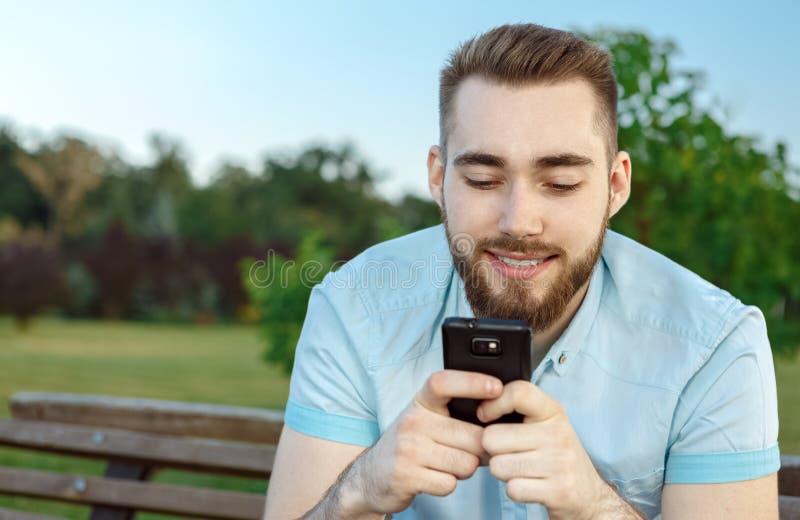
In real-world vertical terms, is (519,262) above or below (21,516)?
above

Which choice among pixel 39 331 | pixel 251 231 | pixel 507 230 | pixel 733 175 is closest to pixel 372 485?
pixel 507 230

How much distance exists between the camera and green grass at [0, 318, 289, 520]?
8297mm

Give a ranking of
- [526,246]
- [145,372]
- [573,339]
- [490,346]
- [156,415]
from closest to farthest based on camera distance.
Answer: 1. [490,346]
2. [526,246]
3. [573,339]
4. [156,415]
5. [145,372]

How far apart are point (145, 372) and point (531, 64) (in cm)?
1418

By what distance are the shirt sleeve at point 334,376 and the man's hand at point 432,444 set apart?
0.43 m

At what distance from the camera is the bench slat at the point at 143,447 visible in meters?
3.18

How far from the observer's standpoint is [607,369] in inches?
89.0

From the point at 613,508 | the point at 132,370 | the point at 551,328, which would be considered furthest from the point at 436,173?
the point at 132,370

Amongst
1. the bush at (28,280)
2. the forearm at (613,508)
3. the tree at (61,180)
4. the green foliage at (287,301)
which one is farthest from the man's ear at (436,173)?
the tree at (61,180)

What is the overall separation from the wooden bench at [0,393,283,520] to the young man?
96cm

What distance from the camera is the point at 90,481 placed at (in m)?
3.38

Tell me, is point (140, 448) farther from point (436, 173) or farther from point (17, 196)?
point (17, 196)

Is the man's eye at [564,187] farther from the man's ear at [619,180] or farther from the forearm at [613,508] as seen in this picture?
the forearm at [613,508]

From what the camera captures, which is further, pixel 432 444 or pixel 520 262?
pixel 520 262
